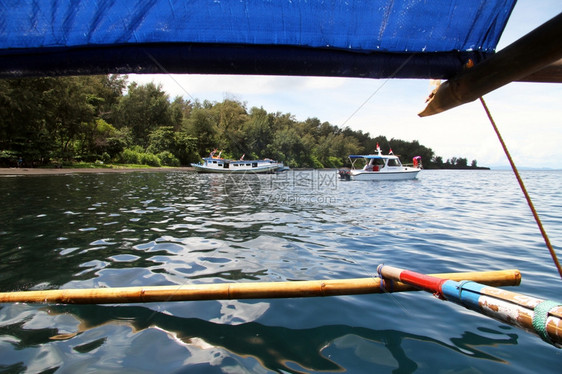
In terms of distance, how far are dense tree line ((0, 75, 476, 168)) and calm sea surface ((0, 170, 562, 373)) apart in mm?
26953

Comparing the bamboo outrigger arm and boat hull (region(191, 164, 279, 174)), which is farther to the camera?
boat hull (region(191, 164, 279, 174))

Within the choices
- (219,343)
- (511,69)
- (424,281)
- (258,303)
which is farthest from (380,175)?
(219,343)

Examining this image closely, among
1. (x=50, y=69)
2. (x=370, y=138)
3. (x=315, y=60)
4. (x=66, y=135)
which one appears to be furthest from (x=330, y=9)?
(x=370, y=138)

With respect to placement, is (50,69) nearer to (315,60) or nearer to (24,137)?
(315,60)

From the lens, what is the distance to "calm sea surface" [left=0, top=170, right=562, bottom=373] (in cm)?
246

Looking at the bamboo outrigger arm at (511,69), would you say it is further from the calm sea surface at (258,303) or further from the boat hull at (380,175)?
the boat hull at (380,175)

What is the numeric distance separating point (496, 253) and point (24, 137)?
37.2 m

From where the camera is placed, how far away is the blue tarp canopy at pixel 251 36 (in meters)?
2.74

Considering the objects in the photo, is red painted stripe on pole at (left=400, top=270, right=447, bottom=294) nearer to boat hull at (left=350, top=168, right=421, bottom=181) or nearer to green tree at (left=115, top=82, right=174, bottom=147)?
boat hull at (left=350, top=168, right=421, bottom=181)

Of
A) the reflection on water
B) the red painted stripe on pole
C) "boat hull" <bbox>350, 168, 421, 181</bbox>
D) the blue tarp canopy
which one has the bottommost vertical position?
the reflection on water

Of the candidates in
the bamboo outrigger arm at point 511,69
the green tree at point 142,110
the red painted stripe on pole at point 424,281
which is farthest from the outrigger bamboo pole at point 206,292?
the green tree at point 142,110

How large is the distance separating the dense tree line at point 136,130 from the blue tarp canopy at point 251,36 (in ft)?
101

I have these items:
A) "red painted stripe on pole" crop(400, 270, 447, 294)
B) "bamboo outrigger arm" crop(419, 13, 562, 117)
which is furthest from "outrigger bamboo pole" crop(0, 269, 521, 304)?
"bamboo outrigger arm" crop(419, 13, 562, 117)

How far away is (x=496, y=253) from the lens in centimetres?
572
